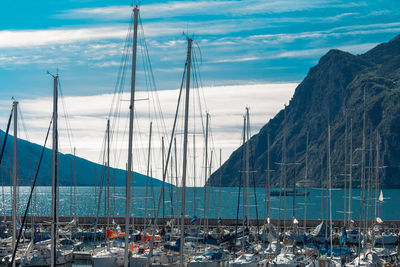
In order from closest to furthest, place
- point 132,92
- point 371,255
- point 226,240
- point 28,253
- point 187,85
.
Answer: point 132,92
point 187,85
point 371,255
point 28,253
point 226,240

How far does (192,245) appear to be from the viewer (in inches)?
2056

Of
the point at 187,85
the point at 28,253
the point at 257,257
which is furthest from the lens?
the point at 28,253

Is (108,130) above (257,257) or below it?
above

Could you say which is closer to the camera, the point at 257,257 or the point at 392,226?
the point at 257,257

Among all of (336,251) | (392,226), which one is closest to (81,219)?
(392,226)

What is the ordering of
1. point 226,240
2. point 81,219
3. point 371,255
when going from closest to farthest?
point 371,255
point 226,240
point 81,219

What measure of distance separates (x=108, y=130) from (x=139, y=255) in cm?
2040

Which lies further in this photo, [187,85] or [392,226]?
[392,226]

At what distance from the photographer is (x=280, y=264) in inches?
1761

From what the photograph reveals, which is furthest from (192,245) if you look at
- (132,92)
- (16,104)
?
(132,92)

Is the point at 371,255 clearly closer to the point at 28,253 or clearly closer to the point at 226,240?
the point at 226,240

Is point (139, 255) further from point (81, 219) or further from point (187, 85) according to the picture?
point (81, 219)

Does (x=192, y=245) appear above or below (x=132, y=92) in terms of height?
below

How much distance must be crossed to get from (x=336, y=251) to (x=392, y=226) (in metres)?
37.8
